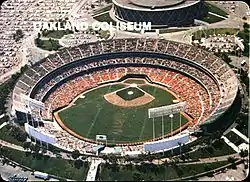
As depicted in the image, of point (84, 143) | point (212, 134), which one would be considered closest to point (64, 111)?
point (84, 143)

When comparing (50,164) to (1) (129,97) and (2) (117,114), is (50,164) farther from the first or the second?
(1) (129,97)

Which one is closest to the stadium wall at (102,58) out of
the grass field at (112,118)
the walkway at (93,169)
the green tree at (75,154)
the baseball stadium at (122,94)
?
the baseball stadium at (122,94)

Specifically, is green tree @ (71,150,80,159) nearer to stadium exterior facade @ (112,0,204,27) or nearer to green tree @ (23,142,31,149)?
green tree @ (23,142,31,149)

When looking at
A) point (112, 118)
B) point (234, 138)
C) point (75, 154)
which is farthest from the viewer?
point (112, 118)

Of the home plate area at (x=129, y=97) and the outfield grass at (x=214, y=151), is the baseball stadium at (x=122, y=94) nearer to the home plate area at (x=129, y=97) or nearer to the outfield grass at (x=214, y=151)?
the home plate area at (x=129, y=97)

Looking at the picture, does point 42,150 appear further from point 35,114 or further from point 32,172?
point 35,114

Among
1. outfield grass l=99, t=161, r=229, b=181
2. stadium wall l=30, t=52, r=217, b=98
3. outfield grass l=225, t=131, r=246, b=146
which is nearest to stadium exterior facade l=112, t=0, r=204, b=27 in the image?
stadium wall l=30, t=52, r=217, b=98

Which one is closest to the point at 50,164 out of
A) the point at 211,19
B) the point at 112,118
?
the point at 112,118
